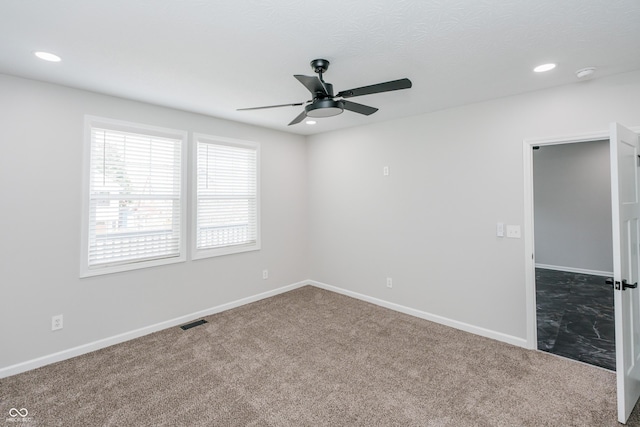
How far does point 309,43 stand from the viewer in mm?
2061

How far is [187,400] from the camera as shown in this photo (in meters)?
2.25

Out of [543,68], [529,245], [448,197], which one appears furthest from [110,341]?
[543,68]

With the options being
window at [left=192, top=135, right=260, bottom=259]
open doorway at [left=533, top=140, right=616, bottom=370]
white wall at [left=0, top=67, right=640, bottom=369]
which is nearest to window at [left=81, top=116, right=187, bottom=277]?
white wall at [left=0, top=67, right=640, bottom=369]

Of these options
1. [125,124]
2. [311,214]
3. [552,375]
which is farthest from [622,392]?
[125,124]

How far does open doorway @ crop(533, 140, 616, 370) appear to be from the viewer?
450 cm

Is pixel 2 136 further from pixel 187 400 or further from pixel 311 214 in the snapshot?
pixel 311 214

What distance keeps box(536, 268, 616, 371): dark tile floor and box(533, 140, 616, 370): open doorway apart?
12mm

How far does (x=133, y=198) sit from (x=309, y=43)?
2.56m

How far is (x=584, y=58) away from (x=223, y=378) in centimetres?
391

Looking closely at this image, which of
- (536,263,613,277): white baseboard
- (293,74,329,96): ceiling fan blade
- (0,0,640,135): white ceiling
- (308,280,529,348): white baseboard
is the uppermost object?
(0,0,640,135): white ceiling

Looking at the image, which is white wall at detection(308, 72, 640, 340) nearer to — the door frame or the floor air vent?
the door frame

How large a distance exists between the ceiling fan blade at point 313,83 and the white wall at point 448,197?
205 cm

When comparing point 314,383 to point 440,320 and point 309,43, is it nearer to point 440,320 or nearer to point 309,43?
point 440,320

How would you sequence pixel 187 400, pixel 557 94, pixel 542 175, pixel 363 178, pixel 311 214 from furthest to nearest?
1. pixel 542 175
2. pixel 311 214
3. pixel 363 178
4. pixel 557 94
5. pixel 187 400
